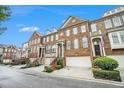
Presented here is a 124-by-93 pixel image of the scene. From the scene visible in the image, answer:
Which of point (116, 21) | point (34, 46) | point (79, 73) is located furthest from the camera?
point (34, 46)

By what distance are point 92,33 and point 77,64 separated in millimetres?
6514

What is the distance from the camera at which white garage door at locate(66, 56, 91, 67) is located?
65.1 ft

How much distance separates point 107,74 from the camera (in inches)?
437

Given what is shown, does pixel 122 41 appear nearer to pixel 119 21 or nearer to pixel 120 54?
pixel 120 54

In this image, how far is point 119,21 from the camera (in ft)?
57.5

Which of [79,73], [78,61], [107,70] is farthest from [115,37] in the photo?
[79,73]

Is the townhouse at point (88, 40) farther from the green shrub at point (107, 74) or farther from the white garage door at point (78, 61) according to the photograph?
the green shrub at point (107, 74)

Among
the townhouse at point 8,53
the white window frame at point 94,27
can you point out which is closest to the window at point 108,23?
the white window frame at point 94,27

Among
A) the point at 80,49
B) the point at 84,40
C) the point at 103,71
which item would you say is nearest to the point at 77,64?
the point at 80,49

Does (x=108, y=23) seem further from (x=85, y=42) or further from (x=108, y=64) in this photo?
(x=108, y=64)

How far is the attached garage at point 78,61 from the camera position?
1981 cm

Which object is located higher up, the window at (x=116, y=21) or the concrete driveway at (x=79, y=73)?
the window at (x=116, y=21)

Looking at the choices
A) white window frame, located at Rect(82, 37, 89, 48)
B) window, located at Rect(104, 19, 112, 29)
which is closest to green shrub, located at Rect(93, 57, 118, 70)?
white window frame, located at Rect(82, 37, 89, 48)

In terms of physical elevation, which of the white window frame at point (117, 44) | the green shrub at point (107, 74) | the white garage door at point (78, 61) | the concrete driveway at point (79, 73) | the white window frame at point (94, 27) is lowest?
the concrete driveway at point (79, 73)
